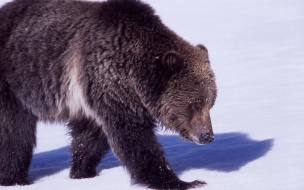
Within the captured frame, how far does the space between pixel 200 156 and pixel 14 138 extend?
2.40 m

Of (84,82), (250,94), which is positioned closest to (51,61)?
(84,82)

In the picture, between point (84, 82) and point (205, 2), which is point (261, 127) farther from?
point (205, 2)

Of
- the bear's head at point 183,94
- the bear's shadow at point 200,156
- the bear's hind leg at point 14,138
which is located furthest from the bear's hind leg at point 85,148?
the bear's head at point 183,94

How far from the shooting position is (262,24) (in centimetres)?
2208

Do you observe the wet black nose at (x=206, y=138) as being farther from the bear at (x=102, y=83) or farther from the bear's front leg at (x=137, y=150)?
the bear's front leg at (x=137, y=150)

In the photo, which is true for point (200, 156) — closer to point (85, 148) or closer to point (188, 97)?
point (85, 148)

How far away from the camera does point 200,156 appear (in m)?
8.13

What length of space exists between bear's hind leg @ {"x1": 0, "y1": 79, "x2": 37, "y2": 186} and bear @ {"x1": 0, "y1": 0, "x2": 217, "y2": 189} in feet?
0.04

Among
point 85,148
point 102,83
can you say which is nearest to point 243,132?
point 85,148

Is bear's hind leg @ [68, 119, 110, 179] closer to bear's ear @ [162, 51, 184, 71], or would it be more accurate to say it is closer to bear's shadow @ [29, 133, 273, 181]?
bear's shadow @ [29, 133, 273, 181]

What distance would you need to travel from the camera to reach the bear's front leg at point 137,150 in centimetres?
676

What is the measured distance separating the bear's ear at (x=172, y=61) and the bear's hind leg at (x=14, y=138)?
79.4 inches

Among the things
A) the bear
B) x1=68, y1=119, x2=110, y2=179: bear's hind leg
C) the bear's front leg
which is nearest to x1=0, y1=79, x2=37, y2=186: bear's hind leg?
the bear

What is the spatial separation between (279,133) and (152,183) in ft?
8.74
